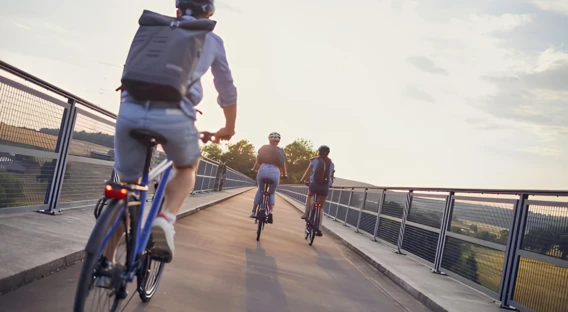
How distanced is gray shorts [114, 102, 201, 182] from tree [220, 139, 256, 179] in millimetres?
158617

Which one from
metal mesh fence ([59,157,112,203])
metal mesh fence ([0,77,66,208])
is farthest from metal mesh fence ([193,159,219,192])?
metal mesh fence ([0,77,66,208])

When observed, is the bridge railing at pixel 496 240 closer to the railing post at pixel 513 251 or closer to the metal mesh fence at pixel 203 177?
the railing post at pixel 513 251

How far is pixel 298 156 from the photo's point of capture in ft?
576

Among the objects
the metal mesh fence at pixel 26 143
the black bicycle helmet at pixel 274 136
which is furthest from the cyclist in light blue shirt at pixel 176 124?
the black bicycle helmet at pixel 274 136

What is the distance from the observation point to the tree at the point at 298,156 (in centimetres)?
16825

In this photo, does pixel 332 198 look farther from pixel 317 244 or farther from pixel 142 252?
pixel 142 252

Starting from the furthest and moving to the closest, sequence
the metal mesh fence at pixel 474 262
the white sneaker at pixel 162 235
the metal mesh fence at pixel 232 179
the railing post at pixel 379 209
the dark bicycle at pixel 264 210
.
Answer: the metal mesh fence at pixel 232 179
the railing post at pixel 379 209
the dark bicycle at pixel 264 210
the metal mesh fence at pixel 474 262
the white sneaker at pixel 162 235

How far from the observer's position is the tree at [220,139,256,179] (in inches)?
6490

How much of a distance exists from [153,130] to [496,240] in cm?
617

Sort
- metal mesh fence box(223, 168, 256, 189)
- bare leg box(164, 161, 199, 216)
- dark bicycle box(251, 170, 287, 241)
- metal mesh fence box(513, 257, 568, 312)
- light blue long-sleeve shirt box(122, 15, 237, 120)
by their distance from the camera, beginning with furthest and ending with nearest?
metal mesh fence box(223, 168, 256, 189) → dark bicycle box(251, 170, 287, 241) → metal mesh fence box(513, 257, 568, 312) → bare leg box(164, 161, 199, 216) → light blue long-sleeve shirt box(122, 15, 237, 120)

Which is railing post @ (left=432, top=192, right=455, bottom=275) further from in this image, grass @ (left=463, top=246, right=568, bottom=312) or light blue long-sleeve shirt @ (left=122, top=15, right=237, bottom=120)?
light blue long-sleeve shirt @ (left=122, top=15, right=237, bottom=120)

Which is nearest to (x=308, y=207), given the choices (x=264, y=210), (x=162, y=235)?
(x=264, y=210)

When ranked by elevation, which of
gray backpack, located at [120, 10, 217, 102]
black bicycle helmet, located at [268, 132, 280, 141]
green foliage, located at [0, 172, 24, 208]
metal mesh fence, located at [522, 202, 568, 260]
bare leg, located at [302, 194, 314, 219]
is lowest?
green foliage, located at [0, 172, 24, 208]

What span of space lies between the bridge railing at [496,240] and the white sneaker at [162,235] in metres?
4.49
